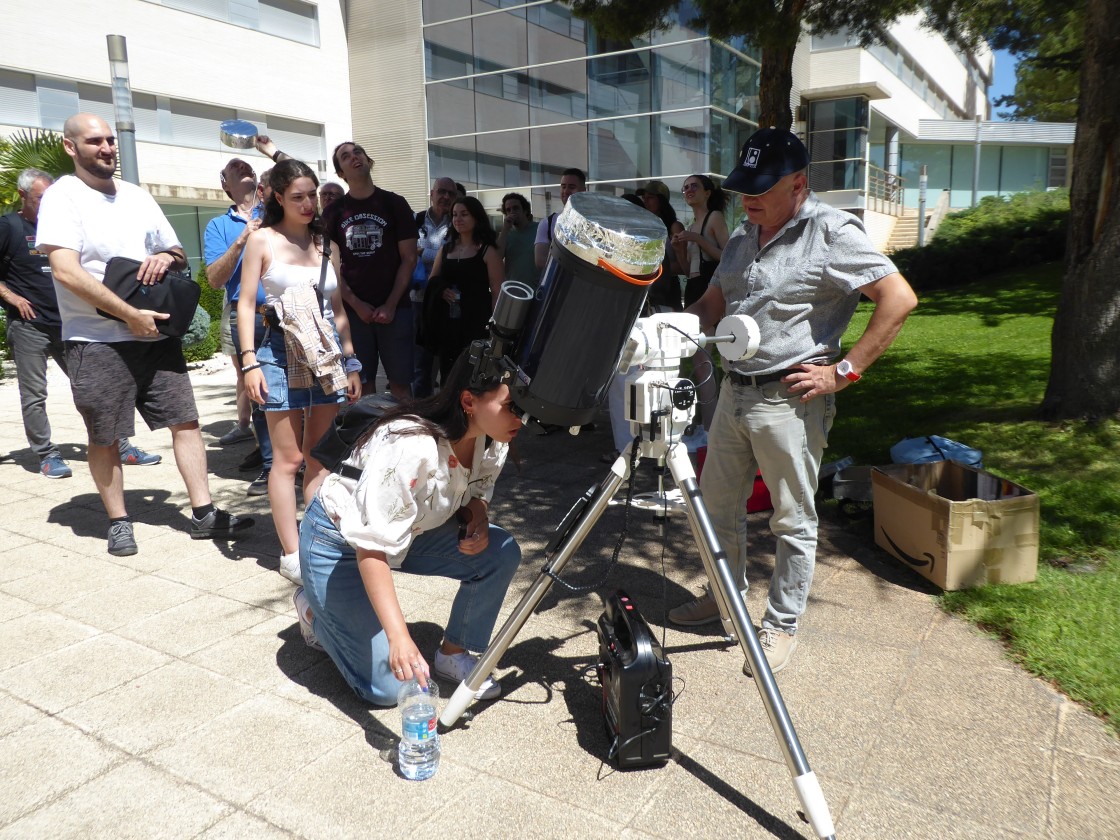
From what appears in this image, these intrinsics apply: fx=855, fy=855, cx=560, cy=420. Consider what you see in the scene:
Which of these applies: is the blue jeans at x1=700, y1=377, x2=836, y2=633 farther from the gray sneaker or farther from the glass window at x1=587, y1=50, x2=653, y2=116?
the glass window at x1=587, y1=50, x2=653, y2=116

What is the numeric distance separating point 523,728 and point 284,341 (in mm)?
2246

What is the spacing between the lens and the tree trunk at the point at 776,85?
7434 millimetres

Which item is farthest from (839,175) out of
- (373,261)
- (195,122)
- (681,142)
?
(373,261)

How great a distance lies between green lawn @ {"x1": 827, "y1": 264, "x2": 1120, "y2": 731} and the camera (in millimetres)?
3225

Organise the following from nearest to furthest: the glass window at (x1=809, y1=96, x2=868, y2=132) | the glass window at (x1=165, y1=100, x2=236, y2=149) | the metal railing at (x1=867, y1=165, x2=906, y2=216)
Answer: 1. the glass window at (x1=165, y1=100, x2=236, y2=149)
2. the glass window at (x1=809, y1=96, x2=868, y2=132)
3. the metal railing at (x1=867, y1=165, x2=906, y2=216)

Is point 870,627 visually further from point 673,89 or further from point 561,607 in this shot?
point 673,89

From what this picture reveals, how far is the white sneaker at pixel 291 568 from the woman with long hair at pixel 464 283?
8.06ft

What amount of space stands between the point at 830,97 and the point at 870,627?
2596 cm

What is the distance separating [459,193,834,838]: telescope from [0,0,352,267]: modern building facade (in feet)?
62.0

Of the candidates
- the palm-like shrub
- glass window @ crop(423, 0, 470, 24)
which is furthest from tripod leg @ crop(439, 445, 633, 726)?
glass window @ crop(423, 0, 470, 24)

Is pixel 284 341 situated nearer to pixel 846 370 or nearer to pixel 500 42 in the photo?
pixel 846 370

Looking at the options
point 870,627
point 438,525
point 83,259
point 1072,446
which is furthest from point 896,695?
point 83,259

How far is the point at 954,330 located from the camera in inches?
444

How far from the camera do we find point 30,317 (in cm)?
611
